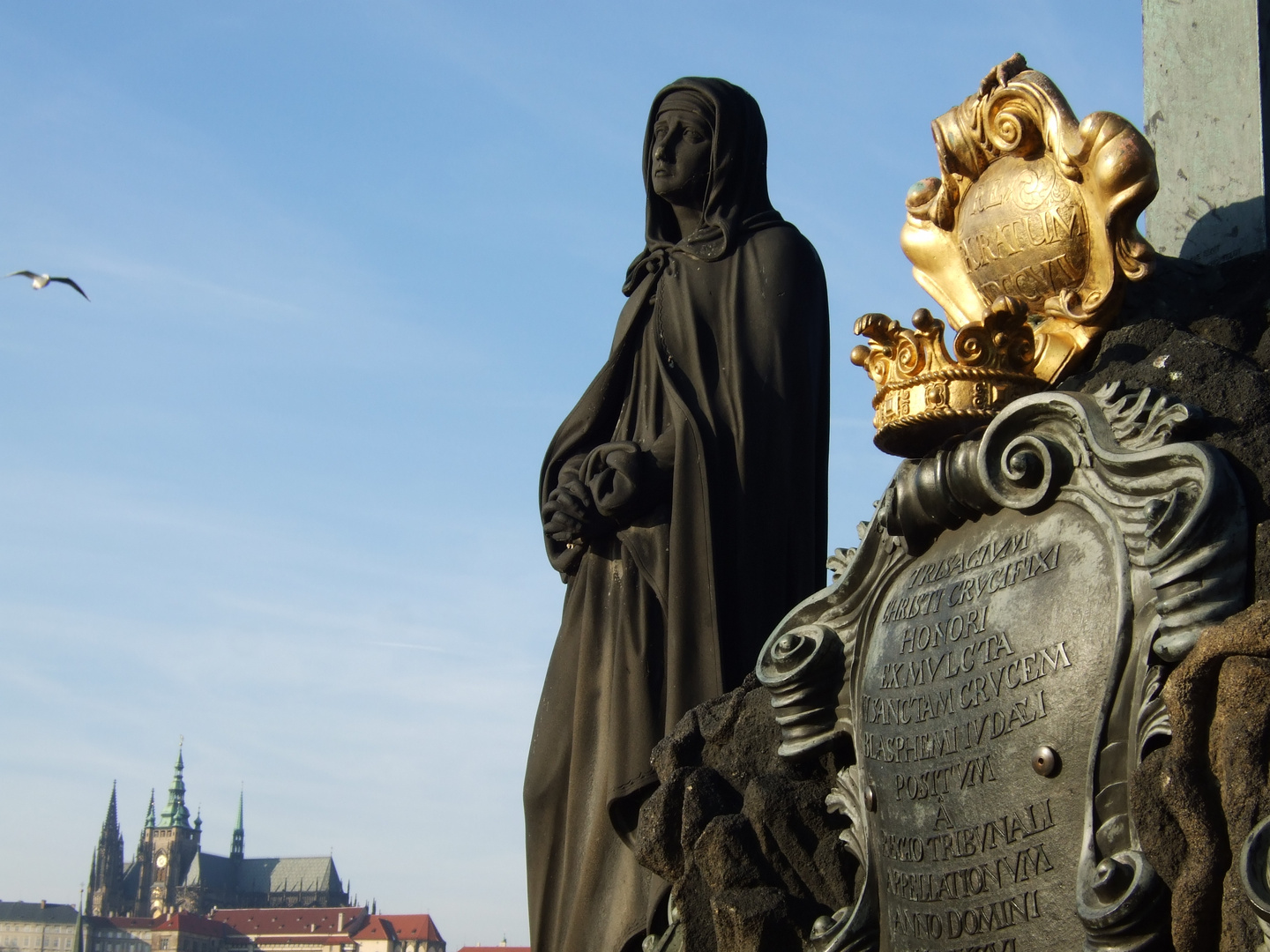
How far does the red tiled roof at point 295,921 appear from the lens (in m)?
117

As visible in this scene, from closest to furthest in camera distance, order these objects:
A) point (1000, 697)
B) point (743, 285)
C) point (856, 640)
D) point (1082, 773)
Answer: point (1082, 773), point (1000, 697), point (856, 640), point (743, 285)

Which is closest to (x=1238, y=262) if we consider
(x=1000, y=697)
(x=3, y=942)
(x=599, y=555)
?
(x=1000, y=697)

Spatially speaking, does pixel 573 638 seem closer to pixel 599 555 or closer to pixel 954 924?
pixel 599 555

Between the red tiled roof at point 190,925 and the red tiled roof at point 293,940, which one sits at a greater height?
the red tiled roof at point 190,925

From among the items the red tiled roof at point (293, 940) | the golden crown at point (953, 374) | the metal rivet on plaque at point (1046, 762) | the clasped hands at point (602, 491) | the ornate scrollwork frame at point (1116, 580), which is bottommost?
the metal rivet on plaque at point (1046, 762)

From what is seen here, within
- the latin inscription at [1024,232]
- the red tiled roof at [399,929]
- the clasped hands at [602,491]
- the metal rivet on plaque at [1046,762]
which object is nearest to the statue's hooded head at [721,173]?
the clasped hands at [602,491]

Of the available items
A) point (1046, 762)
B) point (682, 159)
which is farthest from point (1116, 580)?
point (682, 159)

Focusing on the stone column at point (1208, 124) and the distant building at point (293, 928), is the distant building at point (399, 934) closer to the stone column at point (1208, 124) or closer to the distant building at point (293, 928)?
the distant building at point (293, 928)

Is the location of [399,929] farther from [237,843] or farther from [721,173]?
[721,173]

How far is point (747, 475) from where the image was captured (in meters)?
5.59

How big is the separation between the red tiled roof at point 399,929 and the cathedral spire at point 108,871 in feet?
80.2

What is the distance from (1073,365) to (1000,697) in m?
0.84

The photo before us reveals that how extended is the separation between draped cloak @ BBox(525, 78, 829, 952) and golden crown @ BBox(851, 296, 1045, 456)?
1.60 m

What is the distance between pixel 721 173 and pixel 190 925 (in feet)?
387
